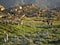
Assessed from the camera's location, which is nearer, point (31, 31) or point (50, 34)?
point (50, 34)

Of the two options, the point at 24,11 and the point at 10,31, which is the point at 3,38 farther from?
the point at 24,11

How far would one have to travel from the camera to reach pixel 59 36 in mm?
95312

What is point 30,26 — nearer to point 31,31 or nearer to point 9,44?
point 31,31

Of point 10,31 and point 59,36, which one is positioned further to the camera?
point 10,31

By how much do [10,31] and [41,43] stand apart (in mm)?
20100

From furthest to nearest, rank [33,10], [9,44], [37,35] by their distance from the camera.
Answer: [33,10] → [37,35] → [9,44]

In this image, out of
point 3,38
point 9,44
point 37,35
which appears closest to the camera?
point 9,44

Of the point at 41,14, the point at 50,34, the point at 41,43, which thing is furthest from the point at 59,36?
the point at 41,14

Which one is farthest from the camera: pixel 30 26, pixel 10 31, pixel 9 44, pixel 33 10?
pixel 33 10

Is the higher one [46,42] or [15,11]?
[15,11]

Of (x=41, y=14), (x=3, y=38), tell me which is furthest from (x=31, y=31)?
(x=41, y=14)

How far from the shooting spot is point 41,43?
280 feet

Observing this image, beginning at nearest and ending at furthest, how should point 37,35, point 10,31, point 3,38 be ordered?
point 3,38
point 37,35
point 10,31

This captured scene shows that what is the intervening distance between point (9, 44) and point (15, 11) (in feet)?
273
